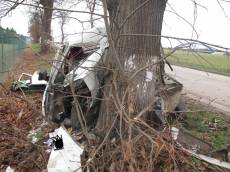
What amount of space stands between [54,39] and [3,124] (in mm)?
2544

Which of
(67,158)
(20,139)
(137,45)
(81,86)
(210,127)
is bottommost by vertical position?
(210,127)

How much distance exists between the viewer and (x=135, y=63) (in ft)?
17.6

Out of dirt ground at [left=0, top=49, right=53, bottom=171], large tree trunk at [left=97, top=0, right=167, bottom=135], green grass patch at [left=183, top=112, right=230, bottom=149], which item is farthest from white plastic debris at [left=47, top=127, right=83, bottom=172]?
green grass patch at [left=183, top=112, right=230, bottom=149]

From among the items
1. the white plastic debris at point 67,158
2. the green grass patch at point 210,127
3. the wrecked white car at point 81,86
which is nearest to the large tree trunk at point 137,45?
the wrecked white car at point 81,86

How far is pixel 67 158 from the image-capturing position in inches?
181

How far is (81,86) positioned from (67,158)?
1.82 m

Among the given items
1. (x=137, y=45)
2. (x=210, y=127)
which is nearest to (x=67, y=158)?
(x=137, y=45)

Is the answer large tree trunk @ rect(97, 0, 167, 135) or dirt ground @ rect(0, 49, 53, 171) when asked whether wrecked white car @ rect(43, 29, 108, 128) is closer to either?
dirt ground @ rect(0, 49, 53, 171)

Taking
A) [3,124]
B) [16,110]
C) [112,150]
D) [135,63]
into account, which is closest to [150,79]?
[135,63]

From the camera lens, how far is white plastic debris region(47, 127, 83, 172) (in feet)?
14.7

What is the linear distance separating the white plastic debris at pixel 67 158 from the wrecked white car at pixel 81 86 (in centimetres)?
100

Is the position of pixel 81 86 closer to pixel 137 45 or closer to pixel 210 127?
pixel 137 45

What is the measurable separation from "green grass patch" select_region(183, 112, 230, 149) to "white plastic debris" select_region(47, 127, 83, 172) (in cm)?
249

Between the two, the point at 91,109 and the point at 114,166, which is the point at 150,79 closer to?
the point at 91,109
